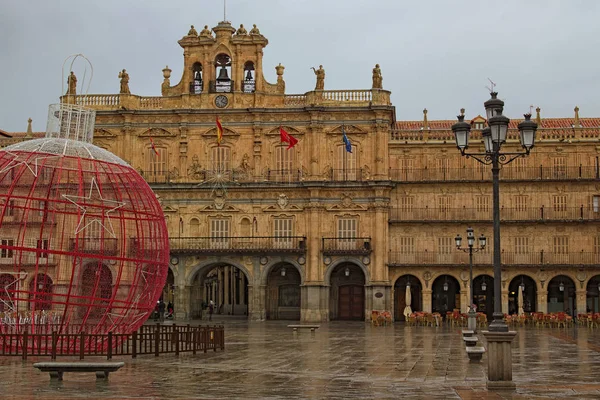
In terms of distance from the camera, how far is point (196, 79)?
61812 millimetres

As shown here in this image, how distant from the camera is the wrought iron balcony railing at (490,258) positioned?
58625 mm

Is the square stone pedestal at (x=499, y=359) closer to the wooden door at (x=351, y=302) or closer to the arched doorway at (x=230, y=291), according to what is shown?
the wooden door at (x=351, y=302)

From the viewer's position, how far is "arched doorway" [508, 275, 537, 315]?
201 feet

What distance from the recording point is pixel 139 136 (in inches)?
2393

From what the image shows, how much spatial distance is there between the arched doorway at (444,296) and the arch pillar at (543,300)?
5.49m

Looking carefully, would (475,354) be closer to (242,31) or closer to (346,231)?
(346,231)

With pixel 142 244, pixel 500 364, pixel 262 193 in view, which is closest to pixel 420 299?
pixel 262 193

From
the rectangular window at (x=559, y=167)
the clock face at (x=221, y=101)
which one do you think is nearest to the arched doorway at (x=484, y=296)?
the rectangular window at (x=559, y=167)

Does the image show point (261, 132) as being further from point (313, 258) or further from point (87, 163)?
point (87, 163)

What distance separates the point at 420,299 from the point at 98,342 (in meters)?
38.5

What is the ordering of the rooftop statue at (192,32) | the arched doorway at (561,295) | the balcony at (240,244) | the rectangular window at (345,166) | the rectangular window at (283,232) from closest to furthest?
the balcony at (240,244) < the rectangular window at (283,232) < the rectangular window at (345,166) < the arched doorway at (561,295) < the rooftop statue at (192,32)

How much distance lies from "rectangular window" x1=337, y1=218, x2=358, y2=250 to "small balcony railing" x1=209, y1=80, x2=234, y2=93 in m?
11.0

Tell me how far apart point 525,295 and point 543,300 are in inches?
116

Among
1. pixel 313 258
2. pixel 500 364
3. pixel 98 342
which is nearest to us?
pixel 500 364
